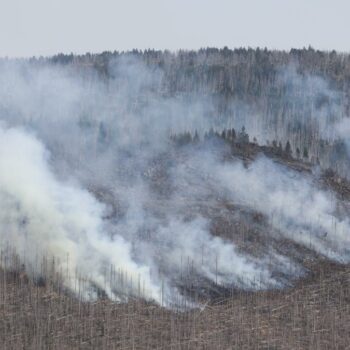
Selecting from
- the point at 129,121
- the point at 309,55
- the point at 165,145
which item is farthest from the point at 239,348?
the point at 309,55

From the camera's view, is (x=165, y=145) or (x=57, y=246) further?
(x=165, y=145)

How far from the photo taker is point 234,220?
68438mm

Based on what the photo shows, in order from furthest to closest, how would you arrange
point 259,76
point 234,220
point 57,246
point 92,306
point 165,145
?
point 259,76 < point 165,145 < point 234,220 < point 57,246 < point 92,306

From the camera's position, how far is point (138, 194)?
246 ft

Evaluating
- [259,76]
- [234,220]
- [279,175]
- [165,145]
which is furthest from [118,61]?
[234,220]

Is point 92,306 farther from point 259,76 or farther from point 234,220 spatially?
point 259,76

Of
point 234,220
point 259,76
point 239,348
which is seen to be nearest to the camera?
point 239,348

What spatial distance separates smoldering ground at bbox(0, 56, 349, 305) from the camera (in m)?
51.3

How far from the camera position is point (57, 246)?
163 feet

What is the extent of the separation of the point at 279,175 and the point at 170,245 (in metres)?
30.1

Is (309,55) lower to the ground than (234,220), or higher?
higher

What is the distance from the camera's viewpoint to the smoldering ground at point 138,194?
5134 cm

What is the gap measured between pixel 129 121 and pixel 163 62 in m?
27.1

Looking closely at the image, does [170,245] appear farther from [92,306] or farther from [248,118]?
[248,118]
